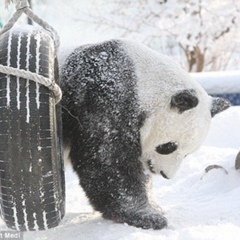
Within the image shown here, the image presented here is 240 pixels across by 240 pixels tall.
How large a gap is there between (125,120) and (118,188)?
31 cm

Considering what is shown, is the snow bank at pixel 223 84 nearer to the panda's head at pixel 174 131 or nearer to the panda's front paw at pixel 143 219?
the panda's head at pixel 174 131

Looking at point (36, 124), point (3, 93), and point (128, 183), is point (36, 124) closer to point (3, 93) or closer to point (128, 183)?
point (3, 93)

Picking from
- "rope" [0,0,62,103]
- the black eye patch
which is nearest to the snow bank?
the black eye patch

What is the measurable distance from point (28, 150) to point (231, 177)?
5.92ft

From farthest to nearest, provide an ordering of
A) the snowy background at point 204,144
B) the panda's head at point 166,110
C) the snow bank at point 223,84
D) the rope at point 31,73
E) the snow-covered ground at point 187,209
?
1. the snow bank at point 223,84
2. the panda's head at point 166,110
3. the snowy background at point 204,144
4. the snow-covered ground at point 187,209
5. the rope at point 31,73

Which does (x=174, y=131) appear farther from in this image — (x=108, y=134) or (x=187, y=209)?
(x=187, y=209)

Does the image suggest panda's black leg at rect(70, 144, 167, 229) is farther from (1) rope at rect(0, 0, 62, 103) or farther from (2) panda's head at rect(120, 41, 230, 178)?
(1) rope at rect(0, 0, 62, 103)

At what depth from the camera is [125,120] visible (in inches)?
99.2

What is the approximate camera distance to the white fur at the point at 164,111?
2598 mm

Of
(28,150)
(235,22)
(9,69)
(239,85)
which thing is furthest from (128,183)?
(235,22)

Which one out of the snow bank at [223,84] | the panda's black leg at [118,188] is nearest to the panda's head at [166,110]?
the panda's black leg at [118,188]

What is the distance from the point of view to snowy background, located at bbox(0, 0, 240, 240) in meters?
2.47

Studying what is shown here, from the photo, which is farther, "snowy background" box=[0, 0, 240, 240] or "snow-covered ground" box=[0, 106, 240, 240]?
"snowy background" box=[0, 0, 240, 240]

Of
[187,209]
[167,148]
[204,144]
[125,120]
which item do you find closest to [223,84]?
[204,144]
